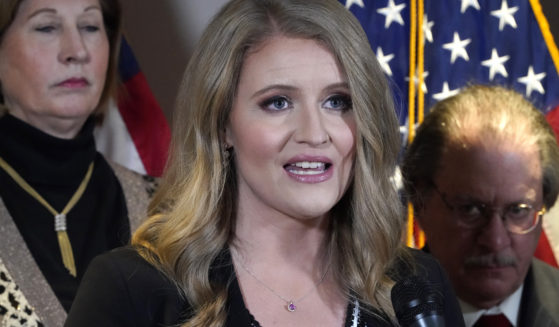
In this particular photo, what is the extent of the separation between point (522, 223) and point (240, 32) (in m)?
1.37

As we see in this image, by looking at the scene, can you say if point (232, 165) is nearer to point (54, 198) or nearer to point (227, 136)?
point (227, 136)

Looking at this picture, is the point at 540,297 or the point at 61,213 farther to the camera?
the point at 61,213

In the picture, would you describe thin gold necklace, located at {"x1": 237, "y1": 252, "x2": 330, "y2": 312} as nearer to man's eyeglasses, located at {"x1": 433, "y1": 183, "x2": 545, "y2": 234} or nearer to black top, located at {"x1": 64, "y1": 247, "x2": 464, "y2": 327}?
black top, located at {"x1": 64, "y1": 247, "x2": 464, "y2": 327}

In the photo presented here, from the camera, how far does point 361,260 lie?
236 centimetres

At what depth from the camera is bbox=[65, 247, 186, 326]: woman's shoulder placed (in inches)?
81.8

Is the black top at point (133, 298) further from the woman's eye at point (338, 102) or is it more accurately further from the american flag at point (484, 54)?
the american flag at point (484, 54)

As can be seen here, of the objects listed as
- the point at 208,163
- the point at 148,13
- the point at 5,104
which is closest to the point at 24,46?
the point at 5,104

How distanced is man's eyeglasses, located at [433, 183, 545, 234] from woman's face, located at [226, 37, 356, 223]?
113 centimetres

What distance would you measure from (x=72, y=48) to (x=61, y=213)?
52cm

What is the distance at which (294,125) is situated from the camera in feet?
7.09

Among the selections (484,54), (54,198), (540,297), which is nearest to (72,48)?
(54,198)

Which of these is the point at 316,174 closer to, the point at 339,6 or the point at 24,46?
the point at 339,6

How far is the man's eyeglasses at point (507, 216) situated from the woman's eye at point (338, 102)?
45.3 inches

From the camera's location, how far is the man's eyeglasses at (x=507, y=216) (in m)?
3.24
